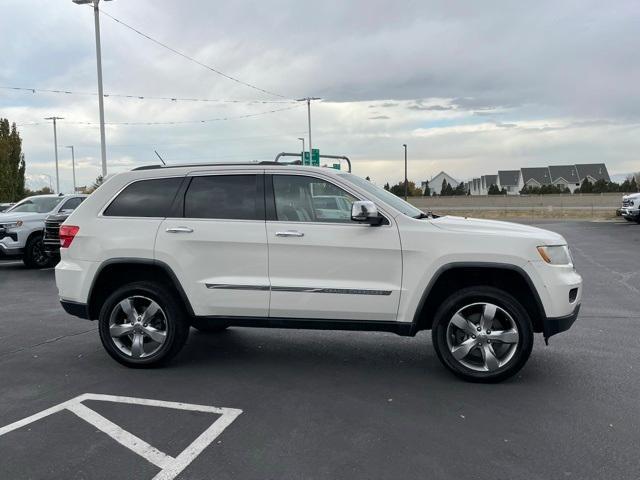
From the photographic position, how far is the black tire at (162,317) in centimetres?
520

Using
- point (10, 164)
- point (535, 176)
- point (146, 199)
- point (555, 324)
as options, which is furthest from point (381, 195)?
point (535, 176)

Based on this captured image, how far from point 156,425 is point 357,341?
274 cm

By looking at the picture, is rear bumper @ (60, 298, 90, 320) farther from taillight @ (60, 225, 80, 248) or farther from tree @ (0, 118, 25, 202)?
tree @ (0, 118, 25, 202)

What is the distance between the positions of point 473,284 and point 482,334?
45 cm

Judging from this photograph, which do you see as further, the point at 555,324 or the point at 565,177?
the point at 565,177

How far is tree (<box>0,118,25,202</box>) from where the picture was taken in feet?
142

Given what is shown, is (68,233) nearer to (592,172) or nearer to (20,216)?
(20,216)

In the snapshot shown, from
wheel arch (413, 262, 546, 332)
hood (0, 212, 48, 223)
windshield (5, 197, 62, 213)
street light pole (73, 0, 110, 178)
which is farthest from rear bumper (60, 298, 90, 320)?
street light pole (73, 0, 110, 178)

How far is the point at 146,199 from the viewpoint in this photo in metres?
5.40

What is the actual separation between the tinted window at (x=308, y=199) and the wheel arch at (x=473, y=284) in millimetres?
981

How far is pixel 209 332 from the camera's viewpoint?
6684 millimetres

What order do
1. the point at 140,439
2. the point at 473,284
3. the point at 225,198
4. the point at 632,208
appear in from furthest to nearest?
the point at 632,208
the point at 225,198
the point at 473,284
the point at 140,439

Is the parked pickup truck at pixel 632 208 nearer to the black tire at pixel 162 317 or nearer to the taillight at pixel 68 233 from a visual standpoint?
the black tire at pixel 162 317

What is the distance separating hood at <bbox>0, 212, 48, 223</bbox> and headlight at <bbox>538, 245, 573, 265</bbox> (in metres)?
11.9
